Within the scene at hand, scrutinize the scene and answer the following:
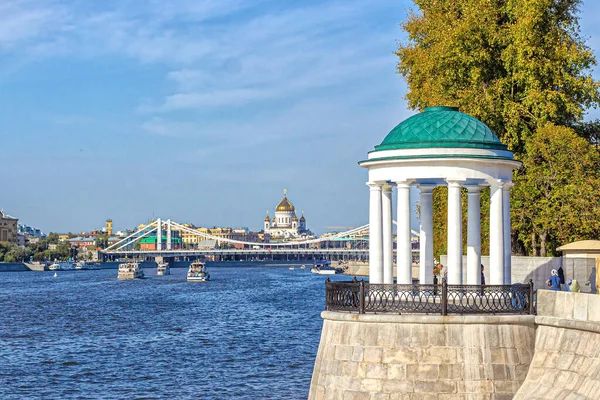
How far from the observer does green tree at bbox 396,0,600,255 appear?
117 feet

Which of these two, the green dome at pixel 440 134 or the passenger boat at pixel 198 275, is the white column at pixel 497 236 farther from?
the passenger boat at pixel 198 275

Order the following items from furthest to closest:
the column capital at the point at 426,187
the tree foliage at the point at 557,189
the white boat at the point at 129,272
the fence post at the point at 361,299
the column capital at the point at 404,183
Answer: the white boat at the point at 129,272 → the tree foliage at the point at 557,189 → the column capital at the point at 426,187 → the column capital at the point at 404,183 → the fence post at the point at 361,299

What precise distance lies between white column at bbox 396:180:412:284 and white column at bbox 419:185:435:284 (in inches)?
70.8

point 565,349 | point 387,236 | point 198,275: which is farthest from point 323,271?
point 565,349

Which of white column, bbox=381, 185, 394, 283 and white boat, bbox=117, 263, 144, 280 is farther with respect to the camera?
white boat, bbox=117, 263, 144, 280

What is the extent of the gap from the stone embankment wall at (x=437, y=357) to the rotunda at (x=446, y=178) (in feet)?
8.05

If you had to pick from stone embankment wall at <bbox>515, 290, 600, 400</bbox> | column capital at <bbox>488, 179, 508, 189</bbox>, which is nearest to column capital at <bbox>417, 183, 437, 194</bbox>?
column capital at <bbox>488, 179, 508, 189</bbox>

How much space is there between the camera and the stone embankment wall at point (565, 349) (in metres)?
16.4

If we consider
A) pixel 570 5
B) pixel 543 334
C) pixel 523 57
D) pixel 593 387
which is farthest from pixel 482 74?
pixel 593 387

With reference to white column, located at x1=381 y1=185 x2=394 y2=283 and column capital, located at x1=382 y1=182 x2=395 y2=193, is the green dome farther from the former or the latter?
white column, located at x1=381 y1=185 x2=394 y2=283

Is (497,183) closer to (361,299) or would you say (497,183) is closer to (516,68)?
(361,299)

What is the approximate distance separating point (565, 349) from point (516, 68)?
2002 cm

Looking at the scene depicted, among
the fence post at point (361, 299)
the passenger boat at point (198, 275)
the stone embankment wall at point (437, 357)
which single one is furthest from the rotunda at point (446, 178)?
the passenger boat at point (198, 275)

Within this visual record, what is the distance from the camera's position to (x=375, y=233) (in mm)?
21219
